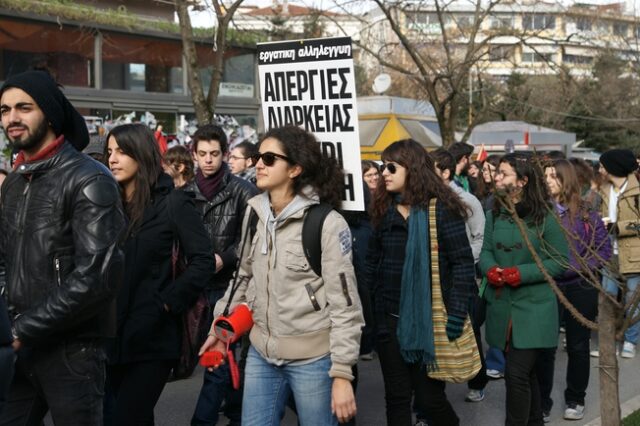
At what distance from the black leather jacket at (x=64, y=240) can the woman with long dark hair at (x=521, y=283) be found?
2879 millimetres

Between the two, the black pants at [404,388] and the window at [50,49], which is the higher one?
the window at [50,49]

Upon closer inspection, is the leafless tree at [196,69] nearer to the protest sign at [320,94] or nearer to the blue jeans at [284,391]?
the protest sign at [320,94]

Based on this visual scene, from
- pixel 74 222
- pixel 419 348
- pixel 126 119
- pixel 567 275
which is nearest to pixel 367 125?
pixel 126 119

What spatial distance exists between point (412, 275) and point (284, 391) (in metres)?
1.30

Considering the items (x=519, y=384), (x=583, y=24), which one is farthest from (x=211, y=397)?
(x=583, y=24)

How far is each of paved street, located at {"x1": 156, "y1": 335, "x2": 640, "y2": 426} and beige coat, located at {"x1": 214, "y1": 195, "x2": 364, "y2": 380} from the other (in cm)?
290

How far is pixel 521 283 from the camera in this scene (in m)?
5.61

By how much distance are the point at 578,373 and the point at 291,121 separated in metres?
2.96

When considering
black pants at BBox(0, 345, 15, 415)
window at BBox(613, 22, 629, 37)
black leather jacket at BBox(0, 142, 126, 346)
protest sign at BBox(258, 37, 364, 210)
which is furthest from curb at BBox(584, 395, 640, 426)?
window at BBox(613, 22, 629, 37)

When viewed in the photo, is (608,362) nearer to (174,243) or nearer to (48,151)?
(174,243)

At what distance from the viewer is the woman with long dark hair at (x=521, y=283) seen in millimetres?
5512

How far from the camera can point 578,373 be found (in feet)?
22.2

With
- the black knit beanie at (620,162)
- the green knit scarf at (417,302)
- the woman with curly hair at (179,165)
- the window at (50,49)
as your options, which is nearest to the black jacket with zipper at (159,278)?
the green knit scarf at (417,302)

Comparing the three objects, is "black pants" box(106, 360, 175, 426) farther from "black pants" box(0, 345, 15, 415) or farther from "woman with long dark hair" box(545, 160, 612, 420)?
"woman with long dark hair" box(545, 160, 612, 420)
